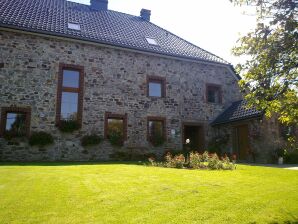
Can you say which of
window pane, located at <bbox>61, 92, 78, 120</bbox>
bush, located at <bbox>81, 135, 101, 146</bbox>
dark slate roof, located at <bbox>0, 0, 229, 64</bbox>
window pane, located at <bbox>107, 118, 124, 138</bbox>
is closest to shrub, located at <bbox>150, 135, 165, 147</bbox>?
window pane, located at <bbox>107, 118, 124, 138</bbox>

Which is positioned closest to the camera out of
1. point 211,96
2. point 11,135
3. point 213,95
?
point 11,135

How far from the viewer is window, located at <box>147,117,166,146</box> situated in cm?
1548

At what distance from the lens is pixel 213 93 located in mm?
18469

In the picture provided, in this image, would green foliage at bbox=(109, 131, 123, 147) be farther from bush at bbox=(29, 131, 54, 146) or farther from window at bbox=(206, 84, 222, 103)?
window at bbox=(206, 84, 222, 103)

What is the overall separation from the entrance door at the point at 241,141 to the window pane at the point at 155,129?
14.7 ft

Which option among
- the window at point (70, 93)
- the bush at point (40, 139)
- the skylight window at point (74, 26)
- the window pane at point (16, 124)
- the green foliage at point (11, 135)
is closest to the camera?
the green foliage at point (11, 135)

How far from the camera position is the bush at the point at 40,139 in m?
12.6

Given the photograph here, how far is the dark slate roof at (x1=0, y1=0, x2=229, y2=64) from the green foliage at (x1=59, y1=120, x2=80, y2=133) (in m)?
4.41

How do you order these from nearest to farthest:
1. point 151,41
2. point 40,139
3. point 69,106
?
point 40,139, point 69,106, point 151,41

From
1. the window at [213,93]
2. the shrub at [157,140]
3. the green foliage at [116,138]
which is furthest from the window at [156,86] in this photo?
the window at [213,93]

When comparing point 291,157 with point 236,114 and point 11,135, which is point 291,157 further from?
point 11,135

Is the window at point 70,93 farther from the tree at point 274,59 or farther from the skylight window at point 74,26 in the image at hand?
the tree at point 274,59

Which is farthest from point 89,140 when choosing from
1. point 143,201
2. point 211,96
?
point 143,201

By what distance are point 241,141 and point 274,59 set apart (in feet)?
38.2
